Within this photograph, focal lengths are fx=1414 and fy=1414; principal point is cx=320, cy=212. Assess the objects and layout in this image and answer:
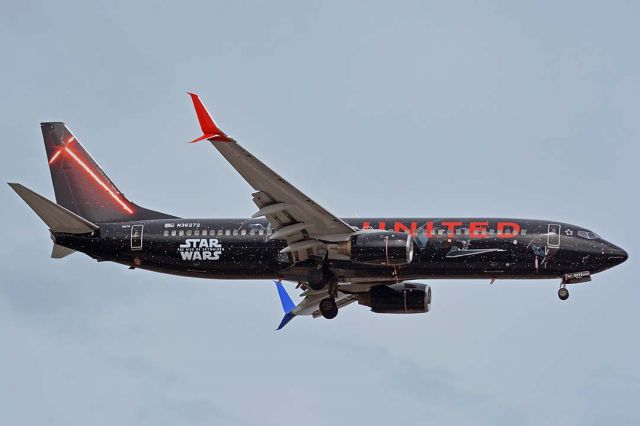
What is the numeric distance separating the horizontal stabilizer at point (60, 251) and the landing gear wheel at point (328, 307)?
42.7 ft

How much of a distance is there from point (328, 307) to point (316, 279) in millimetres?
3313

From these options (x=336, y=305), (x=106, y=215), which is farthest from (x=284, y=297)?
(x=106, y=215)

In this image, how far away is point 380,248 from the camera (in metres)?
65.5

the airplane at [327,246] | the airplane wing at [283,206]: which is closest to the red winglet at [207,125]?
the airplane wing at [283,206]

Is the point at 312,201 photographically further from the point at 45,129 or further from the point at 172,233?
the point at 45,129

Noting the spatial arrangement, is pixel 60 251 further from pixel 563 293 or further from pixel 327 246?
pixel 563 293

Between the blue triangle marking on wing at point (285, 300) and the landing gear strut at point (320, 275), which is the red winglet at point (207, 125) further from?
the blue triangle marking on wing at point (285, 300)

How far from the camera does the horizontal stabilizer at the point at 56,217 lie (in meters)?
67.5

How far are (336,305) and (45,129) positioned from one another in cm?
1902

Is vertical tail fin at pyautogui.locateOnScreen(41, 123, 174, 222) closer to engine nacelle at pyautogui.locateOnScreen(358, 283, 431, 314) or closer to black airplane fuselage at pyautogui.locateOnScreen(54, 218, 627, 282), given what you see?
black airplane fuselage at pyautogui.locateOnScreen(54, 218, 627, 282)

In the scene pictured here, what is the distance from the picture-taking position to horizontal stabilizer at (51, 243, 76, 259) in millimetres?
71812

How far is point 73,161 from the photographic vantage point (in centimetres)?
7569

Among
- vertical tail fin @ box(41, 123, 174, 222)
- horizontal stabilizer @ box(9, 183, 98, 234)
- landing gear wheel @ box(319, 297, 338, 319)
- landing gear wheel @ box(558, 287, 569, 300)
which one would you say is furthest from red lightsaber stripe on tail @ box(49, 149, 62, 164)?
landing gear wheel @ box(558, 287, 569, 300)

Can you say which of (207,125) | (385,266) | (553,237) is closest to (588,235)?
→ (553,237)
